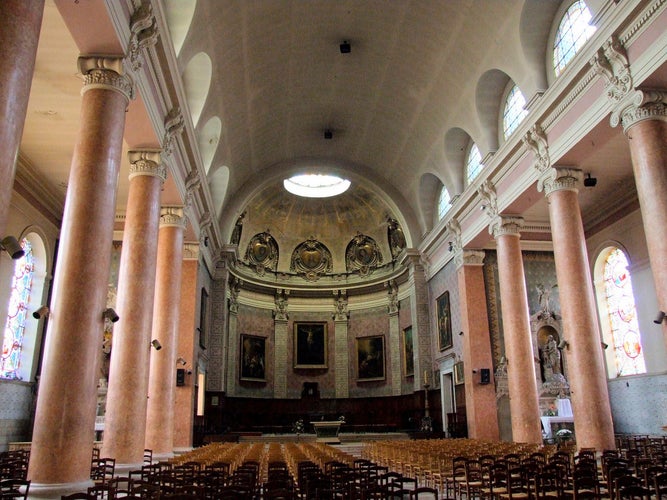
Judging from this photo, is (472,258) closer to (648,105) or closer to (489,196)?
(489,196)

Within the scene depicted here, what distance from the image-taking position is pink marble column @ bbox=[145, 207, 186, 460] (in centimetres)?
1508

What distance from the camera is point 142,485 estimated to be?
262 inches

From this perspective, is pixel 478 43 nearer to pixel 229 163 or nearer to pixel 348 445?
pixel 229 163

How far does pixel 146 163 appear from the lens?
13508 mm

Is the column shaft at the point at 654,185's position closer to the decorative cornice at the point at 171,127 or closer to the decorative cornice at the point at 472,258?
the decorative cornice at the point at 171,127

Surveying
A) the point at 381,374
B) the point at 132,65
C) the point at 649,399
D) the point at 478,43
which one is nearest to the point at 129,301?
the point at 132,65

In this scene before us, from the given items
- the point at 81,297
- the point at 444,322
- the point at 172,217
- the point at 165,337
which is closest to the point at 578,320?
the point at 165,337

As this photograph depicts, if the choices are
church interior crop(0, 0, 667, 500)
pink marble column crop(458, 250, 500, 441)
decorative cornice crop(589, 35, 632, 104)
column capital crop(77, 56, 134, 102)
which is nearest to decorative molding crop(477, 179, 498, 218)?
church interior crop(0, 0, 667, 500)

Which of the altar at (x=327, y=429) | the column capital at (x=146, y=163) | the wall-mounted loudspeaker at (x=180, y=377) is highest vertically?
the column capital at (x=146, y=163)

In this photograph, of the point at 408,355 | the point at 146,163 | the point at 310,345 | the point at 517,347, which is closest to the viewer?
the point at 146,163

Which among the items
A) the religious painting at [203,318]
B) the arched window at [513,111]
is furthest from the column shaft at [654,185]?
the religious painting at [203,318]

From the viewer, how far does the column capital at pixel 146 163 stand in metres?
13.5

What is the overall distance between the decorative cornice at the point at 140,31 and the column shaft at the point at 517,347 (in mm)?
12576

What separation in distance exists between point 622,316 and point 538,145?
8824mm
